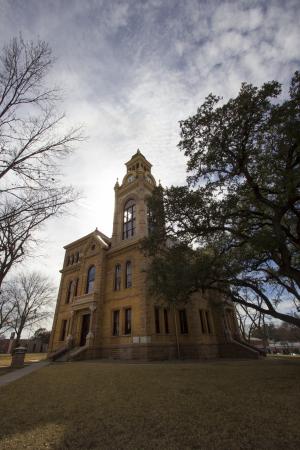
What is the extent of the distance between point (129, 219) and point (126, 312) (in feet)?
34.1

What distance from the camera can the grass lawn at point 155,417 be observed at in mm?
3467

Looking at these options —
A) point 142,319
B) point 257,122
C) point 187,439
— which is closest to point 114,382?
point 187,439

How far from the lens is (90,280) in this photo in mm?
24266

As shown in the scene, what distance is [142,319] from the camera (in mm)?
18062

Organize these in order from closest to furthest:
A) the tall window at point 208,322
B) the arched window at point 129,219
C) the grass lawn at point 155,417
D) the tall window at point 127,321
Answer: the grass lawn at point 155,417 → the tall window at point 127,321 → the tall window at point 208,322 → the arched window at point 129,219

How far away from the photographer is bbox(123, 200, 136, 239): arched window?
24984 mm

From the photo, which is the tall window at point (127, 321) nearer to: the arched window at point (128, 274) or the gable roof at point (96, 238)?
the arched window at point (128, 274)

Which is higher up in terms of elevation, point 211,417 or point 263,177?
point 263,177

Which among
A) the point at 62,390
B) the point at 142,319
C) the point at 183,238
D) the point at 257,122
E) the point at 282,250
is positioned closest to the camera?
the point at 62,390

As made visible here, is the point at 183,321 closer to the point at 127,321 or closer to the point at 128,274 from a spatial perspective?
the point at 127,321

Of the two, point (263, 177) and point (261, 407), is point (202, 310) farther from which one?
point (261, 407)

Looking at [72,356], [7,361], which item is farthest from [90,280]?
[7,361]

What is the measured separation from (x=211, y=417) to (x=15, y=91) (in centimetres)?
1107

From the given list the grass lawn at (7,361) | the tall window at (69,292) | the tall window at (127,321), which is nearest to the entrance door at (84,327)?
the tall window at (69,292)
